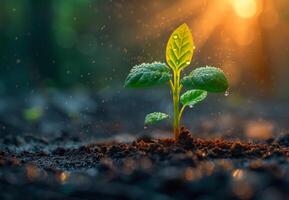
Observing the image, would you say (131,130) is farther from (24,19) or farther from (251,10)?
(251,10)

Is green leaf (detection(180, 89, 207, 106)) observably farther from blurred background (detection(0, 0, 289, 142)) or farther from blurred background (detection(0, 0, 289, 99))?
blurred background (detection(0, 0, 289, 99))

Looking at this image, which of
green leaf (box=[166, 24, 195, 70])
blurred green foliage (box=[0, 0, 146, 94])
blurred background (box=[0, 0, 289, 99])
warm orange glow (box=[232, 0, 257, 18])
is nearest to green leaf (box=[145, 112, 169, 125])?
green leaf (box=[166, 24, 195, 70])

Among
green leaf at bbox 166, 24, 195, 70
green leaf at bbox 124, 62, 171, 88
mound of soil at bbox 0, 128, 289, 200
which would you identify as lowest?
mound of soil at bbox 0, 128, 289, 200

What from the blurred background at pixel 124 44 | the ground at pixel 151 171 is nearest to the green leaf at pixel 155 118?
the ground at pixel 151 171

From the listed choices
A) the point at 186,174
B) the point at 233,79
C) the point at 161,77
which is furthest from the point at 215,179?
the point at 233,79

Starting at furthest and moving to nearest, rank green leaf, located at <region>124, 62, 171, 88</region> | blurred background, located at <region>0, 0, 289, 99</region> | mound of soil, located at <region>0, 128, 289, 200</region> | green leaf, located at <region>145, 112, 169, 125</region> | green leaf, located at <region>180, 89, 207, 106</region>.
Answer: blurred background, located at <region>0, 0, 289, 99</region>
green leaf, located at <region>180, 89, 207, 106</region>
green leaf, located at <region>145, 112, 169, 125</region>
green leaf, located at <region>124, 62, 171, 88</region>
mound of soil, located at <region>0, 128, 289, 200</region>

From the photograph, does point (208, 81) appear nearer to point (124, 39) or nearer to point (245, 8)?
point (245, 8)
